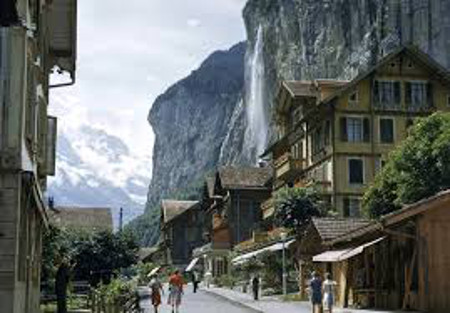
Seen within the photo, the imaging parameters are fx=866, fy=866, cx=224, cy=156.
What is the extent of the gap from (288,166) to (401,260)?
117 ft

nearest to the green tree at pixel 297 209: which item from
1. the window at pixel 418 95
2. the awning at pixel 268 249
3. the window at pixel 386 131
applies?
the awning at pixel 268 249

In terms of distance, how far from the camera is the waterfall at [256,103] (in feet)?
500

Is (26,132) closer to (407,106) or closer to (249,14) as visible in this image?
(407,106)

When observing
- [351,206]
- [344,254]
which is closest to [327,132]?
[351,206]

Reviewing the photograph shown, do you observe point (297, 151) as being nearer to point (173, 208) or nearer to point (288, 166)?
point (288, 166)

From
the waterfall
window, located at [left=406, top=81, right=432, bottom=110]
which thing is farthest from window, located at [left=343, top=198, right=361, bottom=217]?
the waterfall

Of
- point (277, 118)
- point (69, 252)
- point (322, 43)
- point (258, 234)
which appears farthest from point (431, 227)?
point (322, 43)

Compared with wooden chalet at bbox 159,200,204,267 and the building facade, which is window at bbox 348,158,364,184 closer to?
the building facade

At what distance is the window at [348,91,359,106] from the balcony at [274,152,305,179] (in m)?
7.15

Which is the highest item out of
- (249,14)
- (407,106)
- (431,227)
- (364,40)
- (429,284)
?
(249,14)

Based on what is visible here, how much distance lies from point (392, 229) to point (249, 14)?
442 ft

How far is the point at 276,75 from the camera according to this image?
142 meters

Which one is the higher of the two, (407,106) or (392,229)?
(407,106)

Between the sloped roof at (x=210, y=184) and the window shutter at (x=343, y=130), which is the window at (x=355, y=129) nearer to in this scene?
the window shutter at (x=343, y=130)
